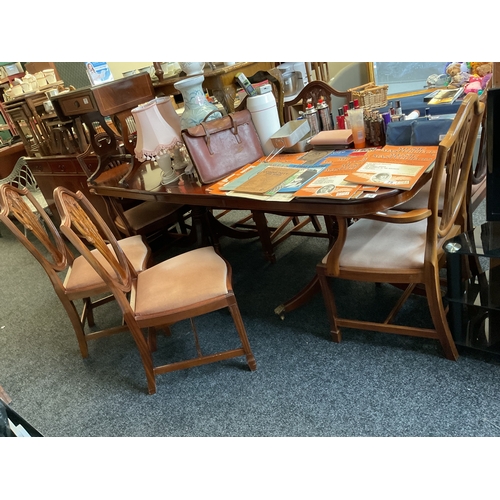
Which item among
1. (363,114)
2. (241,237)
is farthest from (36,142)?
(363,114)

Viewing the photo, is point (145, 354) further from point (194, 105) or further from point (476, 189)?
point (476, 189)

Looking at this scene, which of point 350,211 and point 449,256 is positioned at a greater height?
point 350,211

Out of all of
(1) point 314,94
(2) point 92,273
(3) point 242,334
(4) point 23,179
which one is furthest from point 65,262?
(4) point 23,179

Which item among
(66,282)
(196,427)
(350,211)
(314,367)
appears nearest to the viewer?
(350,211)

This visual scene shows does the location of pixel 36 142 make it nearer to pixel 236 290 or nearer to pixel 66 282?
pixel 66 282

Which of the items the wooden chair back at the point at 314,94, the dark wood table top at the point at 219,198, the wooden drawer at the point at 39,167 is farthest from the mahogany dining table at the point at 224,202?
the wooden drawer at the point at 39,167

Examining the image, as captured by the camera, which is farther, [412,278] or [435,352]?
[435,352]

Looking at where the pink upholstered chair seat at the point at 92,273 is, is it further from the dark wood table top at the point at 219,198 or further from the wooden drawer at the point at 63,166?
the wooden drawer at the point at 63,166

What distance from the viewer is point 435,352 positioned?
164 cm

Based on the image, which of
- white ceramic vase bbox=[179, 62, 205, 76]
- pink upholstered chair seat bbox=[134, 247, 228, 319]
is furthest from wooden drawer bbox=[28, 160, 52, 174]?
pink upholstered chair seat bbox=[134, 247, 228, 319]

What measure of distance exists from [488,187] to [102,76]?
2700 millimetres

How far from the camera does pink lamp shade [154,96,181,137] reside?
77.3 inches
